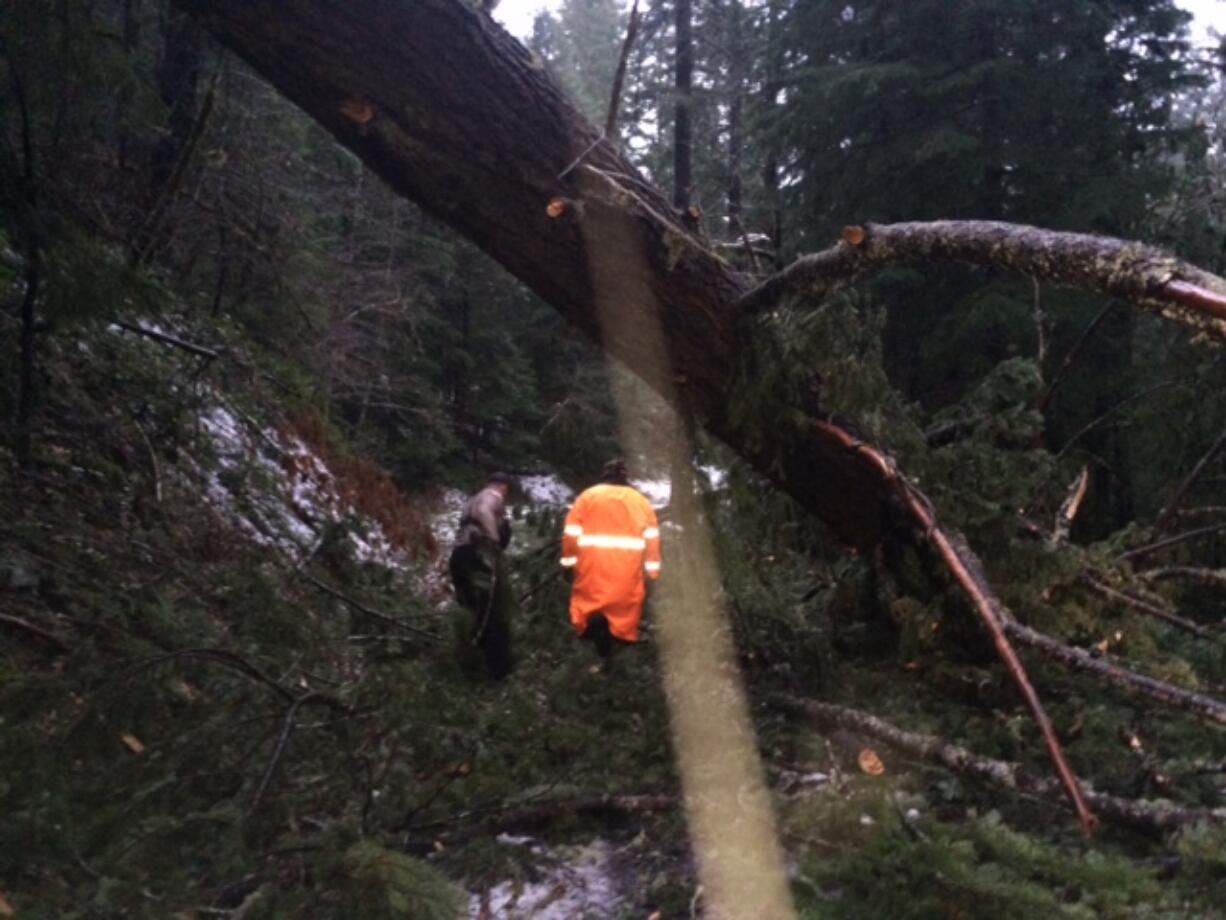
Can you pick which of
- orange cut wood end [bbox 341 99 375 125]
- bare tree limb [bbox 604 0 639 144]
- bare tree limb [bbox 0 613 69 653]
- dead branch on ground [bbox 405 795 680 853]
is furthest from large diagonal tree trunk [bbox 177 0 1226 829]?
bare tree limb [bbox 0 613 69 653]

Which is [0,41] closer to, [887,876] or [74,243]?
[74,243]

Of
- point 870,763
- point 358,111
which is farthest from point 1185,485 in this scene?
point 358,111

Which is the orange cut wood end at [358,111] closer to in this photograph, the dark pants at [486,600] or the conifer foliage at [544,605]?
the conifer foliage at [544,605]

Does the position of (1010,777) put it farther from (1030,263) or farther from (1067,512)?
(1067,512)

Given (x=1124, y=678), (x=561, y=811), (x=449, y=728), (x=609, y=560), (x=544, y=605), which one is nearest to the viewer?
(x=1124, y=678)

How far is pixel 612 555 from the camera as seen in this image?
6.40 metres

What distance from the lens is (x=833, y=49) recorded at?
14180 mm

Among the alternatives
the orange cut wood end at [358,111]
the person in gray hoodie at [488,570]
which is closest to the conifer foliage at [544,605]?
the orange cut wood end at [358,111]

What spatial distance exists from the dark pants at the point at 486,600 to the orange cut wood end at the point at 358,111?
10.6 ft

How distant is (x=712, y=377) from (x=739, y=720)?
63.4 inches

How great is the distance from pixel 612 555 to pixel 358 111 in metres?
3.41

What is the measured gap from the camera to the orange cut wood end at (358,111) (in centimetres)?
373

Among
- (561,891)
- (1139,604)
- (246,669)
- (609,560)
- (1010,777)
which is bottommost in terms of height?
(561,891)

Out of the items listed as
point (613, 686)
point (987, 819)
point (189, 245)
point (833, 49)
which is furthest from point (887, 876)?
point (833, 49)
